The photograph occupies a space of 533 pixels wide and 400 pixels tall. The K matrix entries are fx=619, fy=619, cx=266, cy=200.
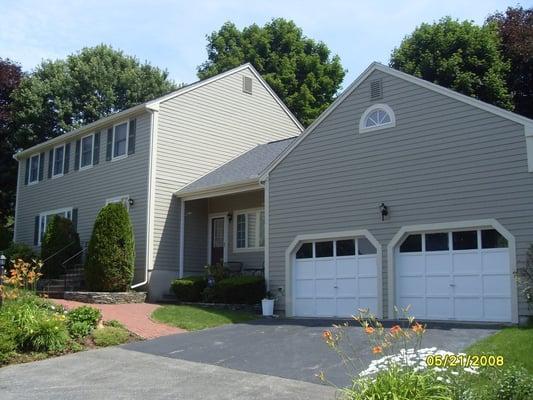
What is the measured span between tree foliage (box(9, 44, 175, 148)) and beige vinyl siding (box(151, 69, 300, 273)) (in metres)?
13.3

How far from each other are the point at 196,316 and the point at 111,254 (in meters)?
4.03

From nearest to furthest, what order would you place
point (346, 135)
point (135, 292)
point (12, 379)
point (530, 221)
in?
point (12, 379), point (530, 221), point (346, 135), point (135, 292)

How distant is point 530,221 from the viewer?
12.5 meters

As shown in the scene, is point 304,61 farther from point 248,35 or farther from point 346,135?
point 346,135

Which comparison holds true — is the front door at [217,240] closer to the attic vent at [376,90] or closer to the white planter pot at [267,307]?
the white planter pot at [267,307]

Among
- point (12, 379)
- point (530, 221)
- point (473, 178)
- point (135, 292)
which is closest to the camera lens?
point (12, 379)

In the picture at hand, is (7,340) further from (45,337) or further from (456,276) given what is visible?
(456,276)

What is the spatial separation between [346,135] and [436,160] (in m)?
2.61

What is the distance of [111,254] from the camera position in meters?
18.2

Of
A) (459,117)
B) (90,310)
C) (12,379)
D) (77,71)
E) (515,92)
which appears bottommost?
(12,379)

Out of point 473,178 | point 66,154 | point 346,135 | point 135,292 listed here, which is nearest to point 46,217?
point 66,154

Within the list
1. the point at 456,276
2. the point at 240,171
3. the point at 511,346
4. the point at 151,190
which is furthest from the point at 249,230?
the point at 511,346

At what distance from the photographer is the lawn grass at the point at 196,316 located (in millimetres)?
14707

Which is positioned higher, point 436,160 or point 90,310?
point 436,160
